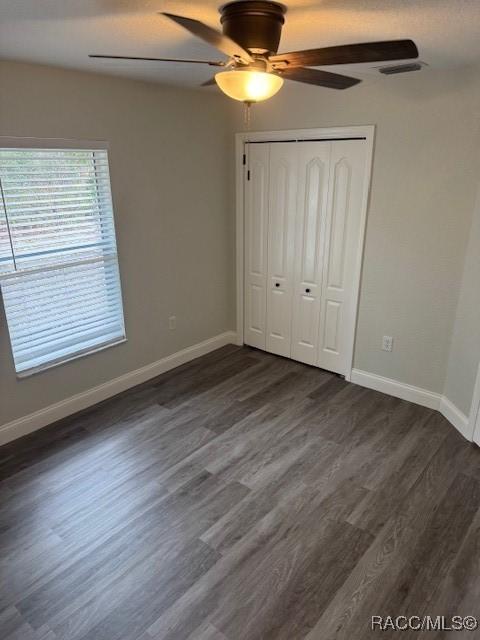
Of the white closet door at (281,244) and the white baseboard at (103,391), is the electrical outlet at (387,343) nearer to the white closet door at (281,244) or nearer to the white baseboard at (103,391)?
the white closet door at (281,244)

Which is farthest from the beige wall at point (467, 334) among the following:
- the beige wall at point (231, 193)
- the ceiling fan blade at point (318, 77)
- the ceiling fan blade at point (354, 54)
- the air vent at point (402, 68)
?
the ceiling fan blade at point (354, 54)

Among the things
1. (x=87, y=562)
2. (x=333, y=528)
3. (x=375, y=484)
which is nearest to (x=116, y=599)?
(x=87, y=562)

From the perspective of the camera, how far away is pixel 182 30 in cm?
193

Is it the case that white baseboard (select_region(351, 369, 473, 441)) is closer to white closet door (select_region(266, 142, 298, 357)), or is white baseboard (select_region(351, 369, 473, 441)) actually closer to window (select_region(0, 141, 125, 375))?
white closet door (select_region(266, 142, 298, 357))

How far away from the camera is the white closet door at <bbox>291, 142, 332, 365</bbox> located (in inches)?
139

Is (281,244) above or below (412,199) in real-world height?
below

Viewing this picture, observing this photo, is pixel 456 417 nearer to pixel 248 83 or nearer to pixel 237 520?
pixel 237 520

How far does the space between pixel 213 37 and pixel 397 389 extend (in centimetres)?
295

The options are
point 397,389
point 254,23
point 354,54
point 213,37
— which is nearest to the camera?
point 213,37

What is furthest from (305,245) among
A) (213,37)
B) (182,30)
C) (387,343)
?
(213,37)

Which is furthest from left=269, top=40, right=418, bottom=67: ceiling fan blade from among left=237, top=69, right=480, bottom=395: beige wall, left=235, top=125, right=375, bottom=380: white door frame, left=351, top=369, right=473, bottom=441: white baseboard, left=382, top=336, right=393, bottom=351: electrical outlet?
left=351, top=369, right=473, bottom=441: white baseboard

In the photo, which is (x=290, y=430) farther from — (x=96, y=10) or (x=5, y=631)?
(x=96, y=10)

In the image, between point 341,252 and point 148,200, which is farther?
point 341,252

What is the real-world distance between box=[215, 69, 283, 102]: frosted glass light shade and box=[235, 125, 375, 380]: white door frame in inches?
71.4
